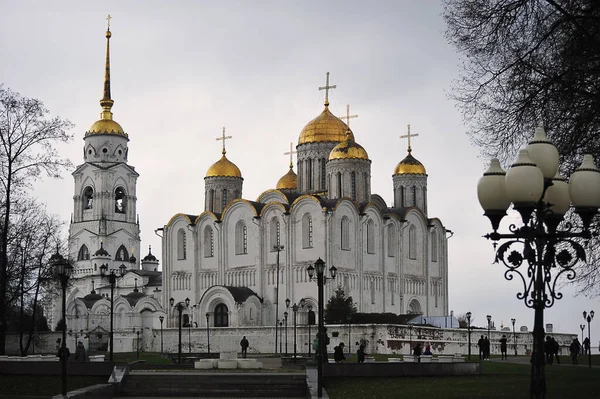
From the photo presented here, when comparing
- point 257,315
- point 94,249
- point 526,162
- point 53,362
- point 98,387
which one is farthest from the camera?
point 94,249

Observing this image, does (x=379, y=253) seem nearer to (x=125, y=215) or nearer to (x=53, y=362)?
(x=125, y=215)

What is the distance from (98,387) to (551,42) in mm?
14534

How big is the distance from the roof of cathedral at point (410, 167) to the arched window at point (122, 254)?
1215 inches

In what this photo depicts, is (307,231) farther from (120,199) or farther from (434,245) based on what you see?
(120,199)

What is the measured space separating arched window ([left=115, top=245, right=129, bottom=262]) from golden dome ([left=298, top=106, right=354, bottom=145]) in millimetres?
28668

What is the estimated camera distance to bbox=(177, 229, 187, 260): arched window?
248 feet

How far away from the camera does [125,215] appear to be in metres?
98.5

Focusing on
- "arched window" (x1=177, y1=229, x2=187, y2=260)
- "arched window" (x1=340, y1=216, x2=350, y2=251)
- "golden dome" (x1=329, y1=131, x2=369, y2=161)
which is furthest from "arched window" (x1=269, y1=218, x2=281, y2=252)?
"arched window" (x1=177, y1=229, x2=187, y2=260)

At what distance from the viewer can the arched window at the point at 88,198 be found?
9677 cm

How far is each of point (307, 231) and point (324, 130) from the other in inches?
392

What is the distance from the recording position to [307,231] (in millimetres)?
68188

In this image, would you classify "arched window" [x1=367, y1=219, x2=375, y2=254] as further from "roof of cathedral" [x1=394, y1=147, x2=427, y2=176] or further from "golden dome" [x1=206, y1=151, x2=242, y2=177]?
"golden dome" [x1=206, y1=151, x2=242, y2=177]

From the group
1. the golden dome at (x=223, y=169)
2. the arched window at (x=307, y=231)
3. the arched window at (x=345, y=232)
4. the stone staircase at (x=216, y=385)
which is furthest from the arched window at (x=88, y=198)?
the stone staircase at (x=216, y=385)

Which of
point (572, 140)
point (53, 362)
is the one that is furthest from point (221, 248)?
point (572, 140)
